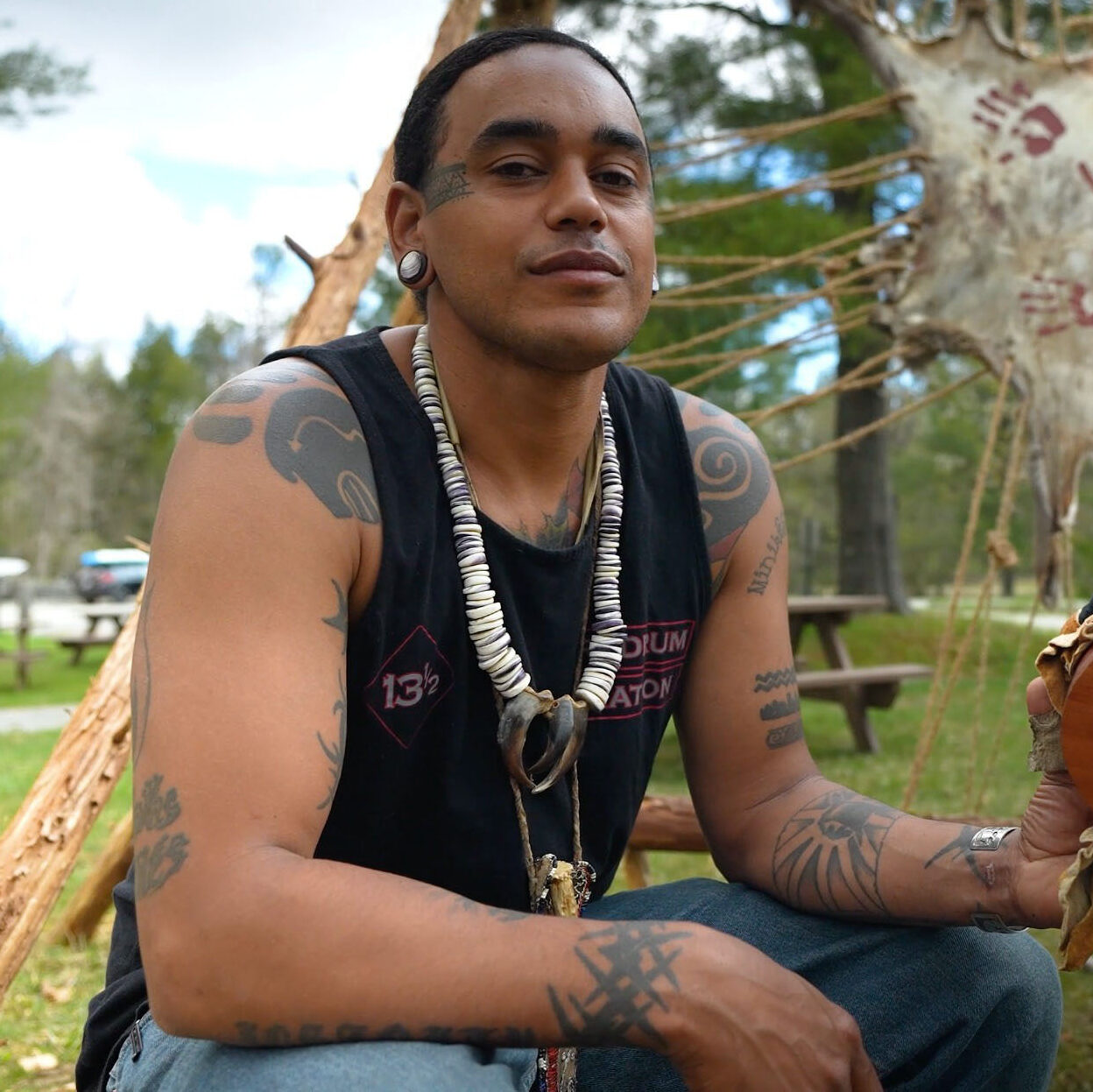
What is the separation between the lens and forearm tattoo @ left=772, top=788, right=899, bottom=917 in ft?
5.29

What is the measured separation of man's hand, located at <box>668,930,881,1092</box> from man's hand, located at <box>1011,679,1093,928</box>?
0.34 m

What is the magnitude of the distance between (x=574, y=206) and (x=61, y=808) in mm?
1647

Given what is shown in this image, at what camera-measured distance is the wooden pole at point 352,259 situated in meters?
3.08

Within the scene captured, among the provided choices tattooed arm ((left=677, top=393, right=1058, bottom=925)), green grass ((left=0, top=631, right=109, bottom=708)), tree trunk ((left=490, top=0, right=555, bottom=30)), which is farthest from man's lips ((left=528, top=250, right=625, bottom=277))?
green grass ((left=0, top=631, right=109, bottom=708))

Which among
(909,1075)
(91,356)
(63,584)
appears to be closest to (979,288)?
(909,1075)

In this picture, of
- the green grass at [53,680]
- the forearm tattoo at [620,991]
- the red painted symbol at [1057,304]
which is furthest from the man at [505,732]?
the green grass at [53,680]

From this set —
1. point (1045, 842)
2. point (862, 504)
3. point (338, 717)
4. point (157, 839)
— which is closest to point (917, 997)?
point (1045, 842)

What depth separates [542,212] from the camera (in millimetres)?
1605

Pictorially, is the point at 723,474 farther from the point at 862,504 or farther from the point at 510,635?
the point at 862,504

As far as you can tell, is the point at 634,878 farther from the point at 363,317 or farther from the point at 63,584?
the point at 63,584

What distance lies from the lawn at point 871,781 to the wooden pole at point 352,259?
5.59 ft

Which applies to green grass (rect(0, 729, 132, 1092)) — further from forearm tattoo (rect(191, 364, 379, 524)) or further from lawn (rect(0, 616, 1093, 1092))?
forearm tattoo (rect(191, 364, 379, 524))

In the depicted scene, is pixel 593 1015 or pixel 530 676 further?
pixel 530 676

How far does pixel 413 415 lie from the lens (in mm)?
1607
